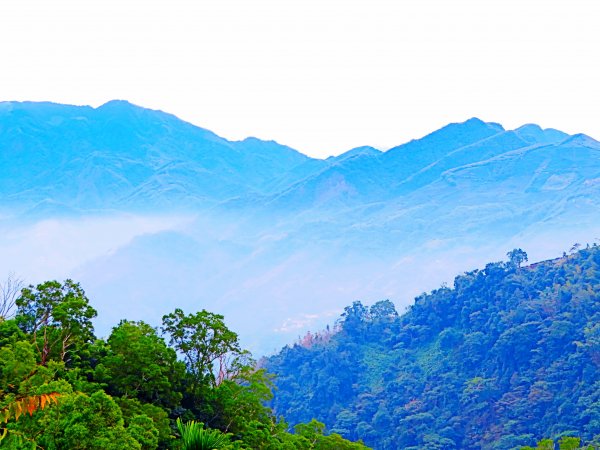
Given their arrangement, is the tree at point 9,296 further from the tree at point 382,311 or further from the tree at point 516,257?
the tree at point 382,311

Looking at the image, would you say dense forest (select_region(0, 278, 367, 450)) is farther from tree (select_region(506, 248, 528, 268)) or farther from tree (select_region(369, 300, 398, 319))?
tree (select_region(369, 300, 398, 319))

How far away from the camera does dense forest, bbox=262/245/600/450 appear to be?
8481 cm

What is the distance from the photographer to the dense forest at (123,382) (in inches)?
869

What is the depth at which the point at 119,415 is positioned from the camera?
23109 millimetres

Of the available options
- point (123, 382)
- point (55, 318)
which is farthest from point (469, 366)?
point (55, 318)

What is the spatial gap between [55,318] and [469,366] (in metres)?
74.8

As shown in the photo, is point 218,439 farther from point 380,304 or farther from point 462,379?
point 380,304

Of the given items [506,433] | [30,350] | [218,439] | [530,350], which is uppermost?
[30,350]

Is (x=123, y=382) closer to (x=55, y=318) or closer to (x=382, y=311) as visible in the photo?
(x=55, y=318)

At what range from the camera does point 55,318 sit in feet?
105

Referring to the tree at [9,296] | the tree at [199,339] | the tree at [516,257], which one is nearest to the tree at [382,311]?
the tree at [516,257]

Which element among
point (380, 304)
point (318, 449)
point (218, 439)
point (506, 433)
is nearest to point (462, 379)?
point (506, 433)

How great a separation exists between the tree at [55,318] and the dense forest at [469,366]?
174ft

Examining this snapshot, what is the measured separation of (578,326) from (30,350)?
259 ft
